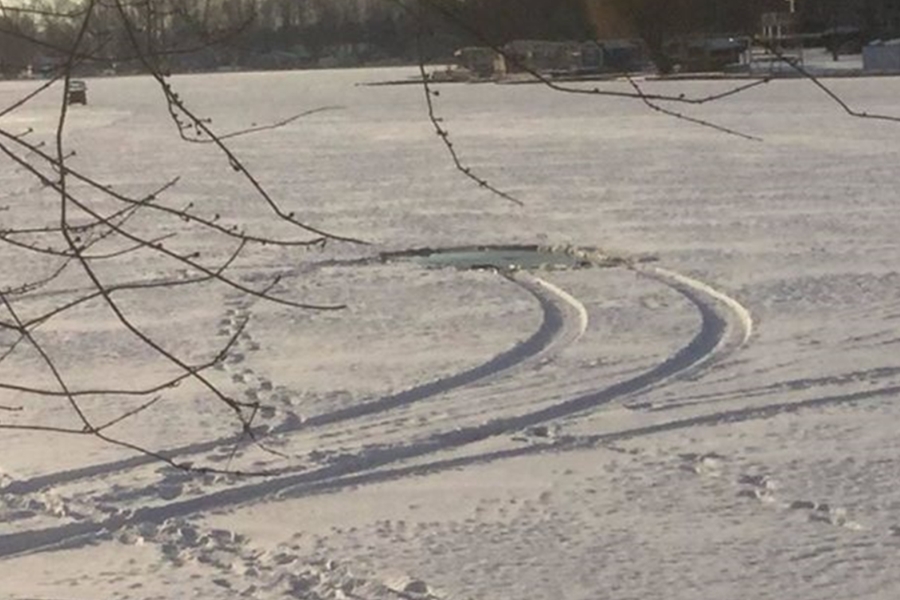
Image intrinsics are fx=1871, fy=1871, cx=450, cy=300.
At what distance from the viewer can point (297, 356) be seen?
8727 millimetres

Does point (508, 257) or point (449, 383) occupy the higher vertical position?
point (449, 383)

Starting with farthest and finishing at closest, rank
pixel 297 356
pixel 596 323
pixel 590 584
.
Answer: pixel 596 323
pixel 297 356
pixel 590 584

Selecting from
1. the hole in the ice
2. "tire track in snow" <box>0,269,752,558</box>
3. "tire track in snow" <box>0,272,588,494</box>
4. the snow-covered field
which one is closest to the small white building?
the snow-covered field

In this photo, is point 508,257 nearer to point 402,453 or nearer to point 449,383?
point 449,383

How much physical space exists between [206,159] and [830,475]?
16946 mm

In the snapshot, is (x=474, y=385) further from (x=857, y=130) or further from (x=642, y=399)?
(x=857, y=130)

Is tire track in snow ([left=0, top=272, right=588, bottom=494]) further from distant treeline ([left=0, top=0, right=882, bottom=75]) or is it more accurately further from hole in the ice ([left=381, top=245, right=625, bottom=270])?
distant treeline ([left=0, top=0, right=882, bottom=75])

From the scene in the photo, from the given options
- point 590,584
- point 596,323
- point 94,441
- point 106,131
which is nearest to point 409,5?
point 590,584

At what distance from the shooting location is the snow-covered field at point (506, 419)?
5.37m

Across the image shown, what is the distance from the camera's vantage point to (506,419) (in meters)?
7.34

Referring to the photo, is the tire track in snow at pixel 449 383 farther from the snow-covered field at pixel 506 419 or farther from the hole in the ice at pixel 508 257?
the hole in the ice at pixel 508 257

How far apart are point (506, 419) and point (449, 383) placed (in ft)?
2.57

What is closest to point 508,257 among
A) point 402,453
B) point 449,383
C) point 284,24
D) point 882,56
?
point 449,383

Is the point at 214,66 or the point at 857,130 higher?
the point at 214,66
